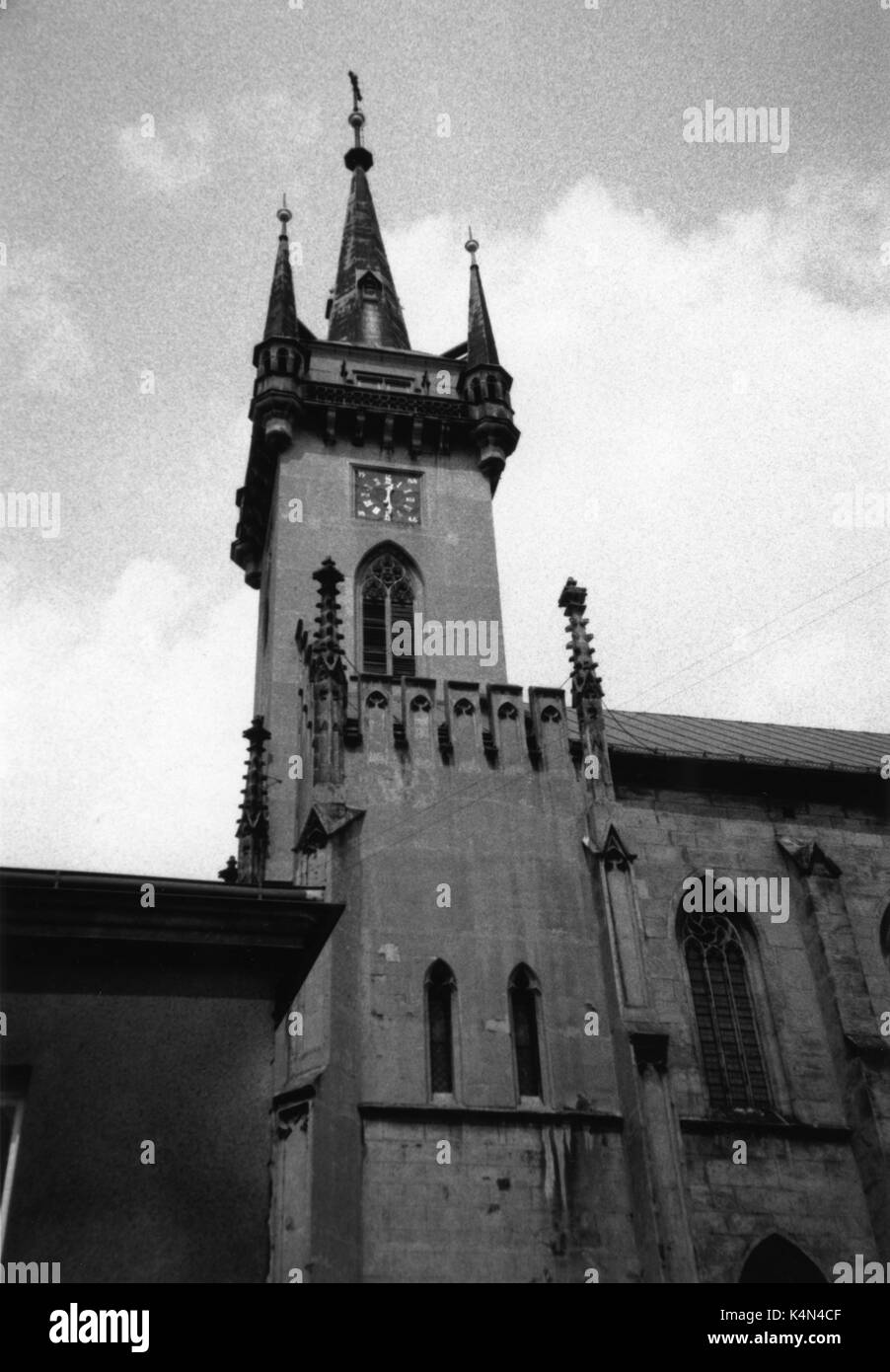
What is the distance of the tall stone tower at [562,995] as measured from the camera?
51.7ft

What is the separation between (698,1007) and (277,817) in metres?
9.00

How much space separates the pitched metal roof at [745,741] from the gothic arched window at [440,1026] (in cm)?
521

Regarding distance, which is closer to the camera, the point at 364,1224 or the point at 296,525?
the point at 364,1224

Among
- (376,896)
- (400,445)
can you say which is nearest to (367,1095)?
(376,896)

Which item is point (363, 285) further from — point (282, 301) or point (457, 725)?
point (457, 725)

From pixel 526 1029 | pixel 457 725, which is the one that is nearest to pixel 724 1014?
pixel 526 1029

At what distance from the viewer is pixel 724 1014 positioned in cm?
1933

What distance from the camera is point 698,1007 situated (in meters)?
19.3

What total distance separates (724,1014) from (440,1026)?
4602 millimetres
